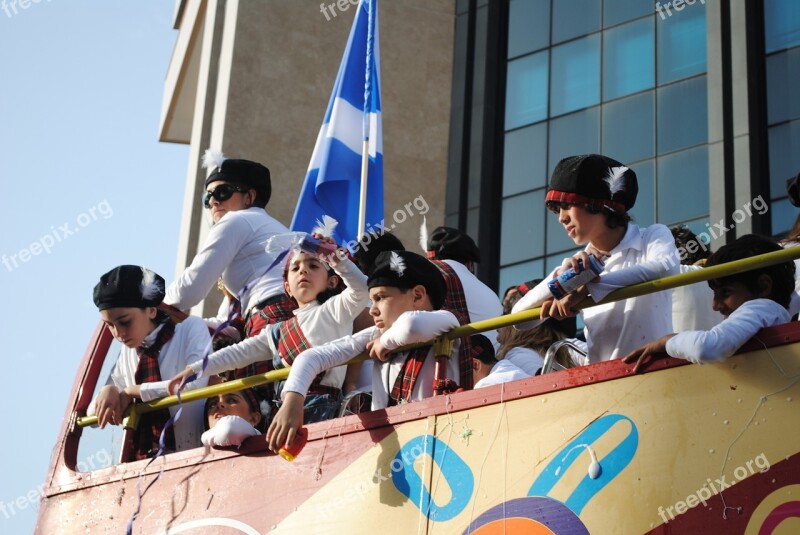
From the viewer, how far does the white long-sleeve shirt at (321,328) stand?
644 centimetres

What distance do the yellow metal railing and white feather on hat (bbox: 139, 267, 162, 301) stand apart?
67cm

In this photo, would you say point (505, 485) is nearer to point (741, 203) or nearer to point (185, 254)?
point (741, 203)

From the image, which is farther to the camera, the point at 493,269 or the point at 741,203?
the point at 493,269

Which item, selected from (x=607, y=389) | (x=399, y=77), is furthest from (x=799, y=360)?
(x=399, y=77)

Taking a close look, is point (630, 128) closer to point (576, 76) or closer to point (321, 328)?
point (576, 76)

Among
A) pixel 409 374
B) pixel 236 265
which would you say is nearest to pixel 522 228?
pixel 236 265

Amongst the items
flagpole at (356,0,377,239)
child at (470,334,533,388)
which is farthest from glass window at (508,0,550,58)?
child at (470,334,533,388)

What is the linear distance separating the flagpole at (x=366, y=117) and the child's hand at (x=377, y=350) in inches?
129

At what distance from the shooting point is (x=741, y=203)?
44.0 ft

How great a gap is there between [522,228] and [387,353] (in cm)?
1001

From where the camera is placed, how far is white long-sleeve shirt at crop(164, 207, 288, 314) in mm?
7285

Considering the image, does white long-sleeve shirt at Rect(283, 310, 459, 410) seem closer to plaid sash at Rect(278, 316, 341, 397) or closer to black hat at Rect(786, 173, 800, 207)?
plaid sash at Rect(278, 316, 341, 397)

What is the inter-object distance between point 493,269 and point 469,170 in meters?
1.65

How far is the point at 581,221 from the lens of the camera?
5.52 metres
